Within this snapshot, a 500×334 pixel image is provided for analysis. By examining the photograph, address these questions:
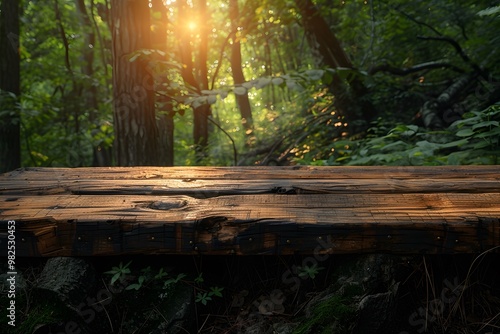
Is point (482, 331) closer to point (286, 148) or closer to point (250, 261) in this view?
point (250, 261)

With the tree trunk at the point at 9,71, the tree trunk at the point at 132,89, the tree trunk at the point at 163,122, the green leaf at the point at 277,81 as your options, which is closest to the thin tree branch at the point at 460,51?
the green leaf at the point at 277,81

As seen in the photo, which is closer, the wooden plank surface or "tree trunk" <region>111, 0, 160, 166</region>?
the wooden plank surface

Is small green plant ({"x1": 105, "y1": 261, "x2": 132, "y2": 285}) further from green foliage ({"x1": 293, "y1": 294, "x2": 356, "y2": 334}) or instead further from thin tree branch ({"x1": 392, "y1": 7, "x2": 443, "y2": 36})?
thin tree branch ({"x1": 392, "y1": 7, "x2": 443, "y2": 36})

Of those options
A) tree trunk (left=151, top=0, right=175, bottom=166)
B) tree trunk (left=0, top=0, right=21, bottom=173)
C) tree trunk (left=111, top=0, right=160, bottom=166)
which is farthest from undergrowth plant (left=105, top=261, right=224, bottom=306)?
tree trunk (left=0, top=0, right=21, bottom=173)

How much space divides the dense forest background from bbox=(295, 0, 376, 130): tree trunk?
0.02 meters

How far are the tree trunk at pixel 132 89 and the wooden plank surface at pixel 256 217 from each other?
2.42m

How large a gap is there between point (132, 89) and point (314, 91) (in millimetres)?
5248

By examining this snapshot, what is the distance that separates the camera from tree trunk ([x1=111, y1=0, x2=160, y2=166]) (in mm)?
4633

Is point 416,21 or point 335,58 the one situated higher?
point 416,21

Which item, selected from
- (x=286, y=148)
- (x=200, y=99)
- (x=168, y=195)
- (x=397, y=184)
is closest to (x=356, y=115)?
(x=286, y=148)

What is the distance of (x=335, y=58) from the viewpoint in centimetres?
732

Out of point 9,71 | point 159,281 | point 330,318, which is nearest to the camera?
point 330,318

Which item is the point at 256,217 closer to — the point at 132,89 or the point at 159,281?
the point at 159,281

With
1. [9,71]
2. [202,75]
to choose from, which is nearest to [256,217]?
[9,71]
